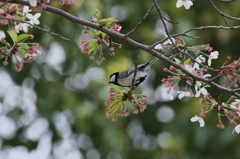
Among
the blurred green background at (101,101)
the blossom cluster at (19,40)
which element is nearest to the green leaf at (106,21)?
the blossom cluster at (19,40)

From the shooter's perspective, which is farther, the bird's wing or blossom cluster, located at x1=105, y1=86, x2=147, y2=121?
the bird's wing

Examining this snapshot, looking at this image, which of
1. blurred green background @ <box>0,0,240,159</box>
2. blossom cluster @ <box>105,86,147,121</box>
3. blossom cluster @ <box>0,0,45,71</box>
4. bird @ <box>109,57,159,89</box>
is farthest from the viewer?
blurred green background @ <box>0,0,240,159</box>

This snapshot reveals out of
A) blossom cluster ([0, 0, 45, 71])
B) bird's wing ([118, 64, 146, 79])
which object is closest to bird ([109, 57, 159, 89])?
bird's wing ([118, 64, 146, 79])

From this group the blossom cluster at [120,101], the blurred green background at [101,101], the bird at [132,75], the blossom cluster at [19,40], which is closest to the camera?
the blossom cluster at [19,40]

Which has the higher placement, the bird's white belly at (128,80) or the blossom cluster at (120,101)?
the bird's white belly at (128,80)

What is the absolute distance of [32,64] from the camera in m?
7.43

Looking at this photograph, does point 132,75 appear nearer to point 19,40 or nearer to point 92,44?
point 92,44

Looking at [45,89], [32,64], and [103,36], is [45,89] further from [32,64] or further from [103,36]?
[103,36]

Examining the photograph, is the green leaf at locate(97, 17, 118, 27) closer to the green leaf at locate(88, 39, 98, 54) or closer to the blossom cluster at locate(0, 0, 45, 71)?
the green leaf at locate(88, 39, 98, 54)

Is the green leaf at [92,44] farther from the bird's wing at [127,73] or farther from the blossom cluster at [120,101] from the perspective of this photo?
the bird's wing at [127,73]

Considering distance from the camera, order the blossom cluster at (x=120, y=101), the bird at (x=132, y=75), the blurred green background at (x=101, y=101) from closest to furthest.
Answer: the blossom cluster at (x=120, y=101) → the bird at (x=132, y=75) → the blurred green background at (x=101, y=101)

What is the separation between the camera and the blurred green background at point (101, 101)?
678 centimetres

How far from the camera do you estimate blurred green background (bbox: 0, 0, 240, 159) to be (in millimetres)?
6781

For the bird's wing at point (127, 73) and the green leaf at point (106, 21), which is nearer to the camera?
the green leaf at point (106, 21)
